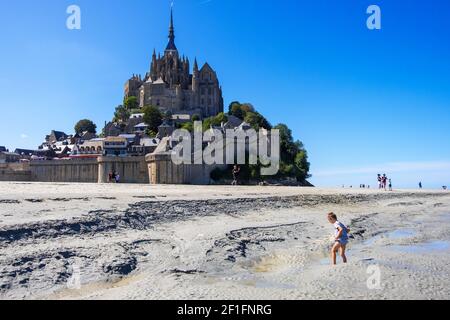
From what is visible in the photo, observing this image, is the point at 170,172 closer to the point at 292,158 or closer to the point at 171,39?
the point at 292,158

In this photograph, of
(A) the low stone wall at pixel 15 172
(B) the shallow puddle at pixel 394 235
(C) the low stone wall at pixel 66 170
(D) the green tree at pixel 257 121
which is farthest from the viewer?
(D) the green tree at pixel 257 121

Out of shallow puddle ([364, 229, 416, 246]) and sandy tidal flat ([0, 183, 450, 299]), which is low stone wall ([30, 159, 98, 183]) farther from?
shallow puddle ([364, 229, 416, 246])

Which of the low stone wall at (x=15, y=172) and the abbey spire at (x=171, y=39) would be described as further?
the abbey spire at (x=171, y=39)

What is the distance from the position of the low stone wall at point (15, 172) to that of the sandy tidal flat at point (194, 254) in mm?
44682

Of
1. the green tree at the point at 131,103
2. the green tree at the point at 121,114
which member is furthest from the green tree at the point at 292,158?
the green tree at the point at 131,103

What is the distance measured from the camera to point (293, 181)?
5981cm

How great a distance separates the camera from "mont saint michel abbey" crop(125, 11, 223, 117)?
114 metres

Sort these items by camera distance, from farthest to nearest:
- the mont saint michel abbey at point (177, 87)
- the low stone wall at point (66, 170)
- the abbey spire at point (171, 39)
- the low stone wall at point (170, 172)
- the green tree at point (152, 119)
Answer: the abbey spire at point (171, 39)
the mont saint michel abbey at point (177, 87)
the green tree at point (152, 119)
the low stone wall at point (66, 170)
the low stone wall at point (170, 172)

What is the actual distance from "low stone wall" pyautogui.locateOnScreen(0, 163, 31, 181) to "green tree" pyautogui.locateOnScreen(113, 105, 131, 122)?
46.4 m

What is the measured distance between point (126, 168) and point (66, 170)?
12291 millimetres

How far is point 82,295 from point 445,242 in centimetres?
1269

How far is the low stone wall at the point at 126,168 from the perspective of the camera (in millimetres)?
48531

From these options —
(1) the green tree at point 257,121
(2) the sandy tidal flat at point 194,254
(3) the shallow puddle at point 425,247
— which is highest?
(1) the green tree at point 257,121

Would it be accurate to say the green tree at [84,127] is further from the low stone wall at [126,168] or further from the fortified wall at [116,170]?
the low stone wall at [126,168]
